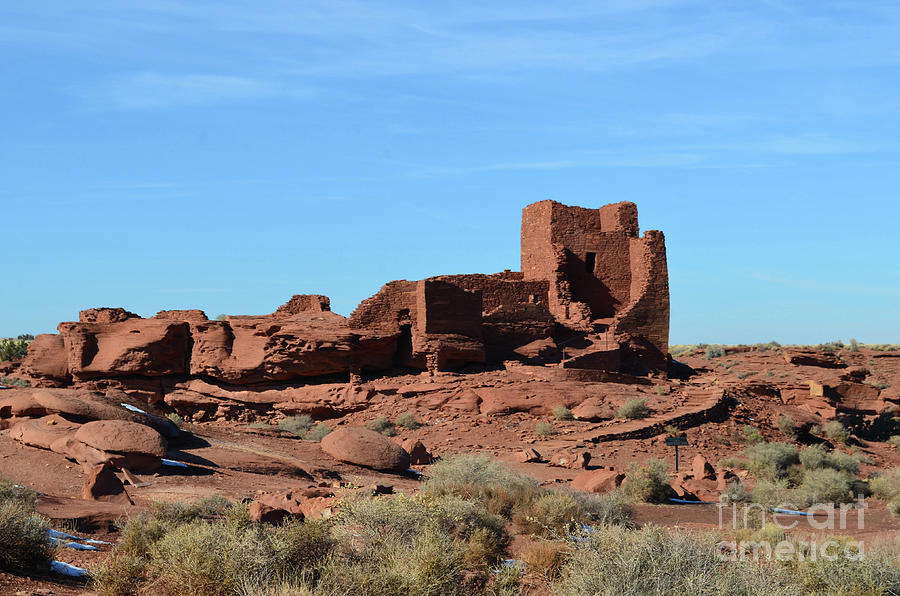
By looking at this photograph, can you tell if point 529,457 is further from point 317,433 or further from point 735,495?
point 317,433

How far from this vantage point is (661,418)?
75.6 feet

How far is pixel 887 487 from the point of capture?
1753 centimetres

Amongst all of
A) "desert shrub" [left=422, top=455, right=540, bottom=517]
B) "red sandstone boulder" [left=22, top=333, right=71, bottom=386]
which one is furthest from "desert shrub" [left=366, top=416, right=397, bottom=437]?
"red sandstone boulder" [left=22, top=333, right=71, bottom=386]

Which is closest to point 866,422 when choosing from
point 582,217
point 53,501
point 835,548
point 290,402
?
point 582,217

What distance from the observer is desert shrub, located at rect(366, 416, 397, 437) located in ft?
76.4

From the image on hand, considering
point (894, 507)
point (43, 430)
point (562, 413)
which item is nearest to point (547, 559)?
point (894, 507)

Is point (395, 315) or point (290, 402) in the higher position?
point (395, 315)

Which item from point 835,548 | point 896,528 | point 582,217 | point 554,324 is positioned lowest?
point 896,528

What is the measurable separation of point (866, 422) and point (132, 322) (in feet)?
78.4

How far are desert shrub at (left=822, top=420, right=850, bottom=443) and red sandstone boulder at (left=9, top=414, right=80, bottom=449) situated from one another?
19804 millimetres

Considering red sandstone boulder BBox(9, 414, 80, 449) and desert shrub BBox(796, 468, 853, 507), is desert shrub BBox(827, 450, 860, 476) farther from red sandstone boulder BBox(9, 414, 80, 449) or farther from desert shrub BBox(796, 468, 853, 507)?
red sandstone boulder BBox(9, 414, 80, 449)

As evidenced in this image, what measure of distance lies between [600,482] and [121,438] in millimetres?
8355

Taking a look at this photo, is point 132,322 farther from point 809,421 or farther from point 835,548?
point 835,548

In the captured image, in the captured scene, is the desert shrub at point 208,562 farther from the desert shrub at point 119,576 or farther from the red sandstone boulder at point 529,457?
the red sandstone boulder at point 529,457
